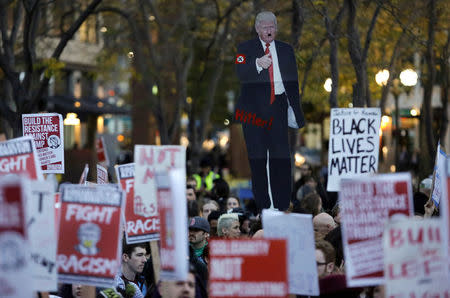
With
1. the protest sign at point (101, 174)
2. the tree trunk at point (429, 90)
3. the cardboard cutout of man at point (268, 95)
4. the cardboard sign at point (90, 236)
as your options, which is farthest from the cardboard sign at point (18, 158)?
the tree trunk at point (429, 90)

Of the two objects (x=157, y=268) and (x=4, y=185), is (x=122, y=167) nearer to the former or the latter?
(x=157, y=268)

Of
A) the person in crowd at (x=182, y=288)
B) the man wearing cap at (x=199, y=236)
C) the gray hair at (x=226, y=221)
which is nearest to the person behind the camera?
the person in crowd at (x=182, y=288)

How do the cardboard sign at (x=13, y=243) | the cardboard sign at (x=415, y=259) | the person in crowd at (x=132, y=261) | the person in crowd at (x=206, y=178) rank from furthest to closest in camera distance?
the person in crowd at (x=206, y=178), the person in crowd at (x=132, y=261), the cardboard sign at (x=415, y=259), the cardboard sign at (x=13, y=243)

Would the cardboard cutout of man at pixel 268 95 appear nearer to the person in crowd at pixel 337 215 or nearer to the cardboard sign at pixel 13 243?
the person in crowd at pixel 337 215

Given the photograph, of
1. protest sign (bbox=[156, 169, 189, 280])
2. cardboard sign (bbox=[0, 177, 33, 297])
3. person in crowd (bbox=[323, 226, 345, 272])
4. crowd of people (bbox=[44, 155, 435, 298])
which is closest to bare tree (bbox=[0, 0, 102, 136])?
crowd of people (bbox=[44, 155, 435, 298])

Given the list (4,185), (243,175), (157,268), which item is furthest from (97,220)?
(243,175)

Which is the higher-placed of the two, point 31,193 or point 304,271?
point 31,193

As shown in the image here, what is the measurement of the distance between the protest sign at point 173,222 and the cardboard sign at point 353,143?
4184mm

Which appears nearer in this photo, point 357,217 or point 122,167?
point 357,217

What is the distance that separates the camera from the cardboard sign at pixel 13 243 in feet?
17.9

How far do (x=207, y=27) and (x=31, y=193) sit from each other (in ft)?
72.7

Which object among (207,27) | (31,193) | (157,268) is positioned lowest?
(157,268)

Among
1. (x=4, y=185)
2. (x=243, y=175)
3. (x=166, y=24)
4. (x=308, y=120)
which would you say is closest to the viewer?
(x=4, y=185)

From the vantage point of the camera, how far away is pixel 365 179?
6.64 m
